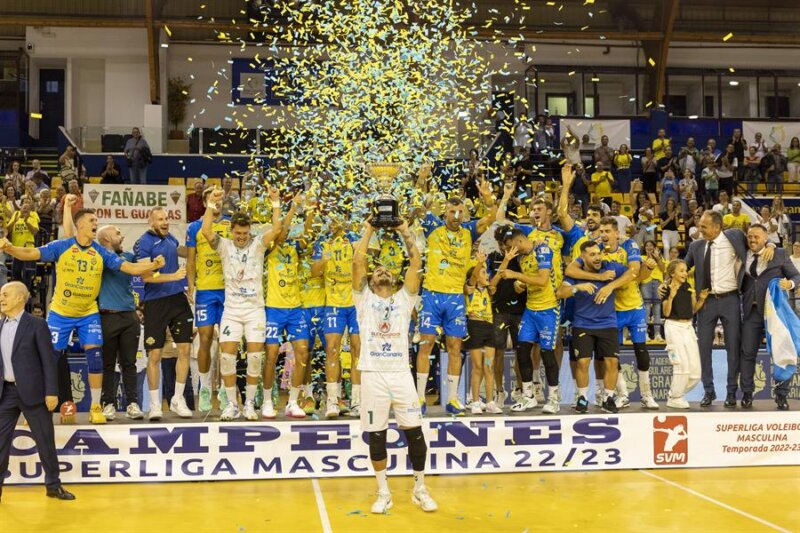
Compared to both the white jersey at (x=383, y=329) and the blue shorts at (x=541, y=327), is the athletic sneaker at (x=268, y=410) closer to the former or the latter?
the white jersey at (x=383, y=329)

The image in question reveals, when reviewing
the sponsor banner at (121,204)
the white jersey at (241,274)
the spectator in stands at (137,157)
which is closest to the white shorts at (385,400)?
the white jersey at (241,274)

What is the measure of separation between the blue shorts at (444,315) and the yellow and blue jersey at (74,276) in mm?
3445

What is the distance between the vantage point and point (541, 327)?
10375 millimetres

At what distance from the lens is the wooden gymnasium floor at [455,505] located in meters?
7.51

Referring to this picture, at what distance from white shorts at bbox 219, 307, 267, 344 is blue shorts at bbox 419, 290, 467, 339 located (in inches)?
69.2

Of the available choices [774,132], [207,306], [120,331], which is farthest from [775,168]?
[120,331]

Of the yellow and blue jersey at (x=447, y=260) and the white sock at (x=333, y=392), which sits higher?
the yellow and blue jersey at (x=447, y=260)

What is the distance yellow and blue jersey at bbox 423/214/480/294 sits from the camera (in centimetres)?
1005

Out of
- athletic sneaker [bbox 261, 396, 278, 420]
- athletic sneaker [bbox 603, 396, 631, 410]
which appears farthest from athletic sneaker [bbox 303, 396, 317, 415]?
athletic sneaker [bbox 603, 396, 631, 410]

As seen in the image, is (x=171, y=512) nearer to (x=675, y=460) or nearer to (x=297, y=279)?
(x=297, y=279)

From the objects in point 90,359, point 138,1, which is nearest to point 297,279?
point 90,359

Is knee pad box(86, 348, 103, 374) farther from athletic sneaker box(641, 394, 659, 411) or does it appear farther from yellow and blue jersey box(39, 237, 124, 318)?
athletic sneaker box(641, 394, 659, 411)

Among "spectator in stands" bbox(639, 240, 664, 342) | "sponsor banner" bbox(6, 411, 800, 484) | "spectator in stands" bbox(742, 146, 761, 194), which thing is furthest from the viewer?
"spectator in stands" bbox(742, 146, 761, 194)

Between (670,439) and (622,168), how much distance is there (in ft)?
46.1
